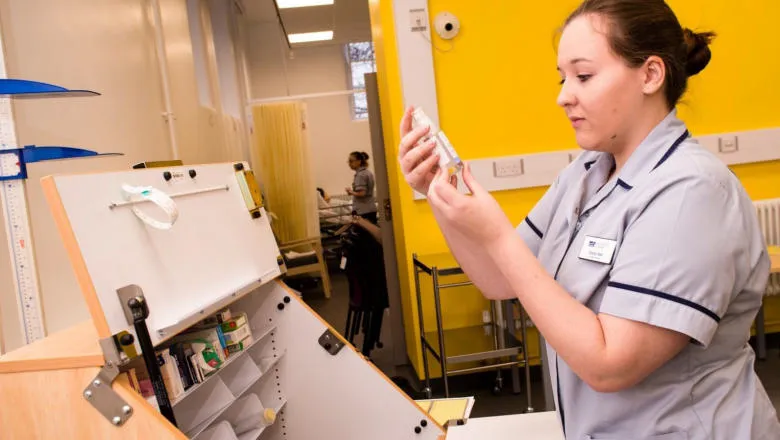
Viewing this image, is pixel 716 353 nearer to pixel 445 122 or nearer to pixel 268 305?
pixel 268 305

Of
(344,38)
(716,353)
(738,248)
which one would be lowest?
(716,353)

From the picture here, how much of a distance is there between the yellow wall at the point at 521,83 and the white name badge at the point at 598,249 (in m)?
2.66

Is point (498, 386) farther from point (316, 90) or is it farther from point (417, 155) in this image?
point (316, 90)

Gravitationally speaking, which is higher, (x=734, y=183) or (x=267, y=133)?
(x=267, y=133)

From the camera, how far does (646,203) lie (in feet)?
2.84

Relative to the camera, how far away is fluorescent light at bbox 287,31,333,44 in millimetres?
8703

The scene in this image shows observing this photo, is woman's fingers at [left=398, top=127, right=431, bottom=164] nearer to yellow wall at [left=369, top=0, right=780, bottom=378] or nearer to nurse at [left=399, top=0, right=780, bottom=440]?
nurse at [left=399, top=0, right=780, bottom=440]

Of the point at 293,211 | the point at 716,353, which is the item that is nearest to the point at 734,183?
the point at 716,353

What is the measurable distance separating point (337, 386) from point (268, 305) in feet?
1.18

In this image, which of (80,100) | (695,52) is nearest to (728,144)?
(695,52)

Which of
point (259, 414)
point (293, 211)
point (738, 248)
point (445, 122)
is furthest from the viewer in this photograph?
point (293, 211)

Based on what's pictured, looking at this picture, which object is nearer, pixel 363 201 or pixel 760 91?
pixel 760 91

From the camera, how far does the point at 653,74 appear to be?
3.00ft

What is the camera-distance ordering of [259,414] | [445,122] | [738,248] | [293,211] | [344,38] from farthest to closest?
[344,38] → [293,211] → [445,122] → [259,414] → [738,248]
